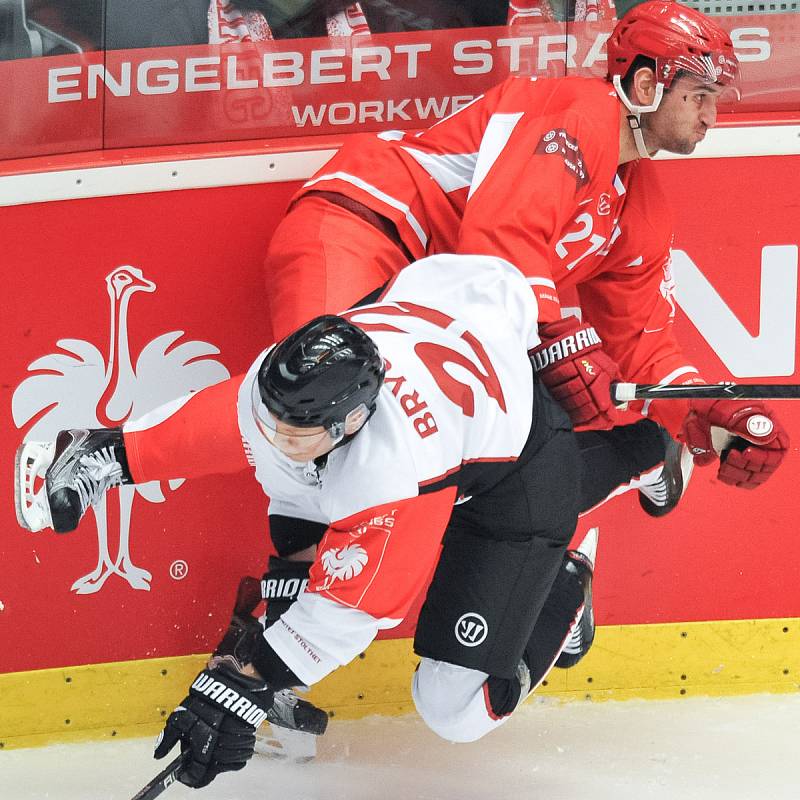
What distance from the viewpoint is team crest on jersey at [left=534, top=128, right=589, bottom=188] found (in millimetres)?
2617

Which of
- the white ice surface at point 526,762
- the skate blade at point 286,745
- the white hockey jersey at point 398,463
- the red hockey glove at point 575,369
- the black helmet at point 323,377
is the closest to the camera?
the black helmet at point 323,377

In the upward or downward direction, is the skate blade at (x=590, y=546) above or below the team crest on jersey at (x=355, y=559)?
below

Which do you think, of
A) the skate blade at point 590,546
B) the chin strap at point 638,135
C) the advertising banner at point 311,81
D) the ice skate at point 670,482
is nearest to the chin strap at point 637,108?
the chin strap at point 638,135

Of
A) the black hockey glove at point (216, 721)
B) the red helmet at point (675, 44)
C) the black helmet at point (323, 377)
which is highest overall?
the red helmet at point (675, 44)

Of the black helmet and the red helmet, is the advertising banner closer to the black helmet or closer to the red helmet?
the red helmet

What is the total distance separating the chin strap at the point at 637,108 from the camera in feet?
8.76

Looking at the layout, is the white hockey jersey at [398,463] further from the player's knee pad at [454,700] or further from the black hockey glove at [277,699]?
the black hockey glove at [277,699]

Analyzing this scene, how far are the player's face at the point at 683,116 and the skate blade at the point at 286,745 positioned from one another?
1417mm

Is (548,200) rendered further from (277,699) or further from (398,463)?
(277,699)

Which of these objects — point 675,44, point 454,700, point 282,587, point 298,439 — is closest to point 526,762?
point 454,700

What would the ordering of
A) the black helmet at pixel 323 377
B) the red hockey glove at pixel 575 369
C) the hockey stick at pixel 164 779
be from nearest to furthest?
the black helmet at pixel 323 377 → the hockey stick at pixel 164 779 → the red hockey glove at pixel 575 369

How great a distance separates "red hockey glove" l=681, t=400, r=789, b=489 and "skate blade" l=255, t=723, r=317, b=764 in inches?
39.9

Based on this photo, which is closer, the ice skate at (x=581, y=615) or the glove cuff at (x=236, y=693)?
the glove cuff at (x=236, y=693)

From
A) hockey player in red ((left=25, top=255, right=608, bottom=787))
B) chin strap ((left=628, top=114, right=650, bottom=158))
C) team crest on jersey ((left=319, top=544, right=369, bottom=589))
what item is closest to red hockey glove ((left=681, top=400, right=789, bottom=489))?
hockey player in red ((left=25, top=255, right=608, bottom=787))
